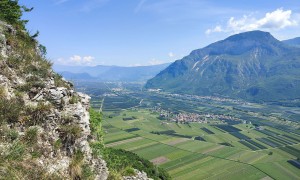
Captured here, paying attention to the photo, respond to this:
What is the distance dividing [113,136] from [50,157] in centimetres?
15277

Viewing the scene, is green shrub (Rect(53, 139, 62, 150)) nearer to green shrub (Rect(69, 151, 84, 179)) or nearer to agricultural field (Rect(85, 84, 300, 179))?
green shrub (Rect(69, 151, 84, 179))

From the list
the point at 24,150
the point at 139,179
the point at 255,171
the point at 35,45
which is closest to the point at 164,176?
the point at 139,179

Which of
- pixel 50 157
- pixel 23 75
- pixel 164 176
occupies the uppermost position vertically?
pixel 23 75

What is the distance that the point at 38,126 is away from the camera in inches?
611

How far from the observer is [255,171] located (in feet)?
370

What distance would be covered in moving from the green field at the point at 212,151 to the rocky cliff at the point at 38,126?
89342 millimetres

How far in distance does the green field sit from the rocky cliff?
8934 cm

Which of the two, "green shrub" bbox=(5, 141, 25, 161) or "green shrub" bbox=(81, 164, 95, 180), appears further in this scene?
"green shrub" bbox=(81, 164, 95, 180)

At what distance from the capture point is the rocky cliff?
12.7 m

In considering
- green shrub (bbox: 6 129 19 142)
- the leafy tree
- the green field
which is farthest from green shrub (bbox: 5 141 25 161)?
the green field

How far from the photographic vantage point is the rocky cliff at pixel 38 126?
1270cm

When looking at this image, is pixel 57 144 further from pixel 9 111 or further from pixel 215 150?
pixel 215 150

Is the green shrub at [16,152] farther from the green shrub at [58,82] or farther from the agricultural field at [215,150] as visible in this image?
the agricultural field at [215,150]

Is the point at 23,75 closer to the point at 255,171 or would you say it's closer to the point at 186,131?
the point at 255,171
